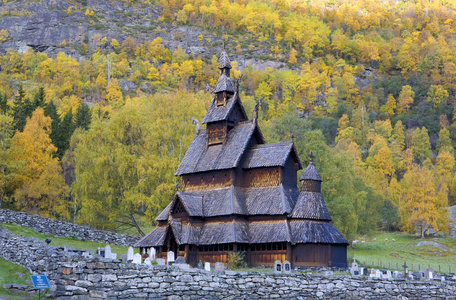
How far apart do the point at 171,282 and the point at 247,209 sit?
49.8 ft

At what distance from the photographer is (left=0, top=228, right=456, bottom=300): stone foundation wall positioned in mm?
25016

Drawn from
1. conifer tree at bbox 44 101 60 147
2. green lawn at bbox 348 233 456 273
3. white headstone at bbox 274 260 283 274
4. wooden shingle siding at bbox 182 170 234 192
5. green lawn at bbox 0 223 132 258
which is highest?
conifer tree at bbox 44 101 60 147

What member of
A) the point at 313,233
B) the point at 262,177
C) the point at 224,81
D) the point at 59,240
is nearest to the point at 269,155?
the point at 262,177

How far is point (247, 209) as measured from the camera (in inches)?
1650

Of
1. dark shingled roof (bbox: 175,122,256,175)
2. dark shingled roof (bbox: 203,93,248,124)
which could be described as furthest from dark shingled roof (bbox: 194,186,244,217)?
dark shingled roof (bbox: 203,93,248,124)

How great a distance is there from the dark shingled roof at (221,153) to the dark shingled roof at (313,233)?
6.75 meters

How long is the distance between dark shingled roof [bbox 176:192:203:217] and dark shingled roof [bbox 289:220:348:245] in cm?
715

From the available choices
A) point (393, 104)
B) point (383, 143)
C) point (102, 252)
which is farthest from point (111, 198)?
point (393, 104)

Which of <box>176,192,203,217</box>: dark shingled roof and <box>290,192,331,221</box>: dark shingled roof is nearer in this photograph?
<box>290,192,331,221</box>: dark shingled roof

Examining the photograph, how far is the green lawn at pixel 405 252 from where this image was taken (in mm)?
64556

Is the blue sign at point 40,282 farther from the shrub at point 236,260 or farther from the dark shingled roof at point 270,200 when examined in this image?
the dark shingled roof at point 270,200

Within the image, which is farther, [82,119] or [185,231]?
[82,119]

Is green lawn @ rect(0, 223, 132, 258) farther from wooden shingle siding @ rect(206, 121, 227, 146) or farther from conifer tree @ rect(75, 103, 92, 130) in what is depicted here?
conifer tree @ rect(75, 103, 92, 130)

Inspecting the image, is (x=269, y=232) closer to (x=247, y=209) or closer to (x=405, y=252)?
(x=247, y=209)
